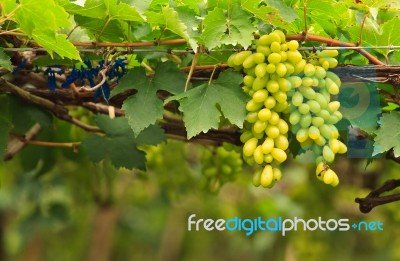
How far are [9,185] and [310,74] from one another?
14.3 feet

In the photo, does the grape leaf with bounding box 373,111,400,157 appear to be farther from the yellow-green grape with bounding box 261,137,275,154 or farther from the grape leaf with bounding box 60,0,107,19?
the grape leaf with bounding box 60,0,107,19

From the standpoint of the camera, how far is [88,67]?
1603mm

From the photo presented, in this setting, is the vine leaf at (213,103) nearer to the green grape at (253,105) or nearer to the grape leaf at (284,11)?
the green grape at (253,105)

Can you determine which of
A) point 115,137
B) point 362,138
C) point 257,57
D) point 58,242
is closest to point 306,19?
point 257,57

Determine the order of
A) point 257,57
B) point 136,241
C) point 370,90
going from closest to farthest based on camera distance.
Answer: point 257,57 → point 370,90 → point 136,241

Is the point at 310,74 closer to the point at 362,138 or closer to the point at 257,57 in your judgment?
the point at 257,57

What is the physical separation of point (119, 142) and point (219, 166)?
445 millimetres

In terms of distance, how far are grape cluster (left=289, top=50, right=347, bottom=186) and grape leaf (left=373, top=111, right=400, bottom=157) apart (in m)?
0.08

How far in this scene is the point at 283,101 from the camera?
1.38 metres

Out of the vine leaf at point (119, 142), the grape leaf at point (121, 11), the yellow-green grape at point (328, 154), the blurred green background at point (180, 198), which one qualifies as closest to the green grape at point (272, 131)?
the yellow-green grape at point (328, 154)

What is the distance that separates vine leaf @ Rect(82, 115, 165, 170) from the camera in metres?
1.91

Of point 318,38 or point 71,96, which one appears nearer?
point 318,38

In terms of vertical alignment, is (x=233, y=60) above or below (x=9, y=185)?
above

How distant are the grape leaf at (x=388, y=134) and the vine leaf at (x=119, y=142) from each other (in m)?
0.66
